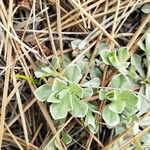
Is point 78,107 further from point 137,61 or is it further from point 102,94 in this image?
point 137,61

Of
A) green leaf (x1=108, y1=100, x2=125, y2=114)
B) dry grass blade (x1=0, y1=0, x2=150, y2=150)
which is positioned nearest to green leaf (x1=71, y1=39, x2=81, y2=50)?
dry grass blade (x1=0, y1=0, x2=150, y2=150)

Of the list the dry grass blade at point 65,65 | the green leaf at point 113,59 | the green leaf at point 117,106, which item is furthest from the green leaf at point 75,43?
the green leaf at point 117,106

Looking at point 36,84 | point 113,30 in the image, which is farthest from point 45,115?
point 113,30

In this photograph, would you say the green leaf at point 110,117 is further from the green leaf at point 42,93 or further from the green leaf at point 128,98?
the green leaf at point 42,93

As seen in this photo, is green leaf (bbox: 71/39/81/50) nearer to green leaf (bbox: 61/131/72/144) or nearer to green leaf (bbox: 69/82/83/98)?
green leaf (bbox: 69/82/83/98)

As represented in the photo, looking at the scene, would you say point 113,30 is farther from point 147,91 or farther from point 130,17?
point 147,91
